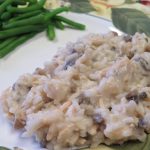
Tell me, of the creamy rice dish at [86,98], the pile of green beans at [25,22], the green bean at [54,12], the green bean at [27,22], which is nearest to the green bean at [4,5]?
the pile of green beans at [25,22]

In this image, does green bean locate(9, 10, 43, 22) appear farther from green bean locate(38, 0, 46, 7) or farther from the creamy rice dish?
the creamy rice dish

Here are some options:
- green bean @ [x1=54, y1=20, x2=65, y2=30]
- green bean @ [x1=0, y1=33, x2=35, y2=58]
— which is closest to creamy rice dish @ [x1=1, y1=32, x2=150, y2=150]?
green bean @ [x1=0, y1=33, x2=35, y2=58]

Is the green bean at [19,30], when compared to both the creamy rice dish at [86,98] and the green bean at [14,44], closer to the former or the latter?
the green bean at [14,44]

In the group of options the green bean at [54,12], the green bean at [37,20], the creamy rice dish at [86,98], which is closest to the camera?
the creamy rice dish at [86,98]

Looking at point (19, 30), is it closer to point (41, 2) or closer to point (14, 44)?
point (14, 44)

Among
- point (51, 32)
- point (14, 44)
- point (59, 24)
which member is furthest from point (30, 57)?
point (59, 24)

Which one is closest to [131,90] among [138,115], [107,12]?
[138,115]

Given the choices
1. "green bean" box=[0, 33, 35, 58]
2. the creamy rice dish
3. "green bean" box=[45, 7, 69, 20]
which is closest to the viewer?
the creamy rice dish
